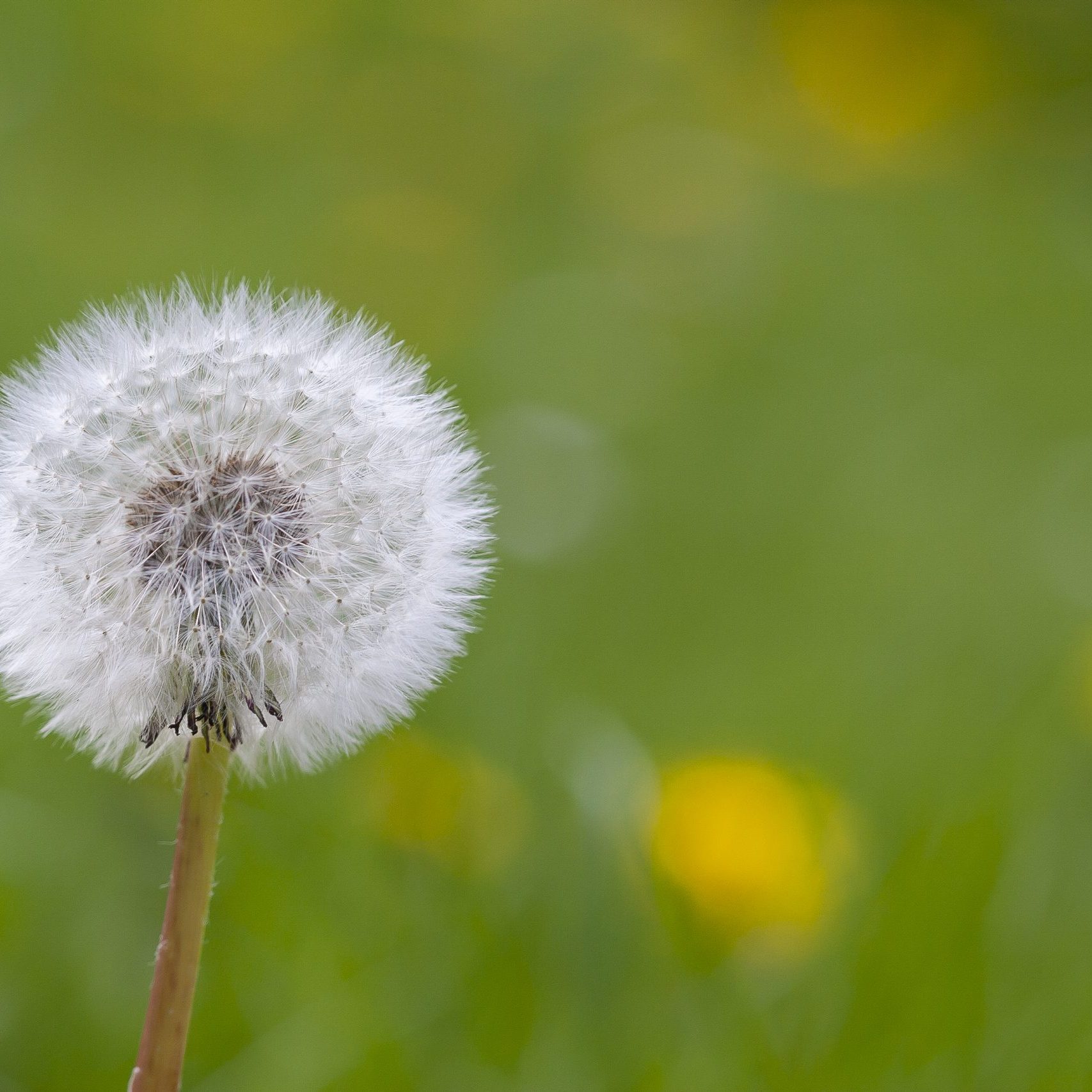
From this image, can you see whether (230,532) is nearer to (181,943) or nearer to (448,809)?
(181,943)

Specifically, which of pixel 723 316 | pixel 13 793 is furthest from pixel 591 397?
pixel 13 793

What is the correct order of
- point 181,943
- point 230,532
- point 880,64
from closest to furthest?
1. point 181,943
2. point 230,532
3. point 880,64

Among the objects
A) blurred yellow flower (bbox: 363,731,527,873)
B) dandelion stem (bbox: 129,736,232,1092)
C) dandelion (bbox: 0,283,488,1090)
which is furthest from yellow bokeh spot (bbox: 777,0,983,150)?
dandelion stem (bbox: 129,736,232,1092)

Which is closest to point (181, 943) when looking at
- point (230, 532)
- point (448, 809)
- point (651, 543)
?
point (230, 532)

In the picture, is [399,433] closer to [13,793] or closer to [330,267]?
[13,793]

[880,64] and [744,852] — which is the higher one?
[880,64]

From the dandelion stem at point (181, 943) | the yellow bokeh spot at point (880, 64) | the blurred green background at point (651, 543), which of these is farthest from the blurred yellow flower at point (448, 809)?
the yellow bokeh spot at point (880, 64)

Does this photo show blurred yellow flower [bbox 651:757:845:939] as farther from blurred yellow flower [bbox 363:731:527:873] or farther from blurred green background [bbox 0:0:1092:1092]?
blurred yellow flower [bbox 363:731:527:873]
